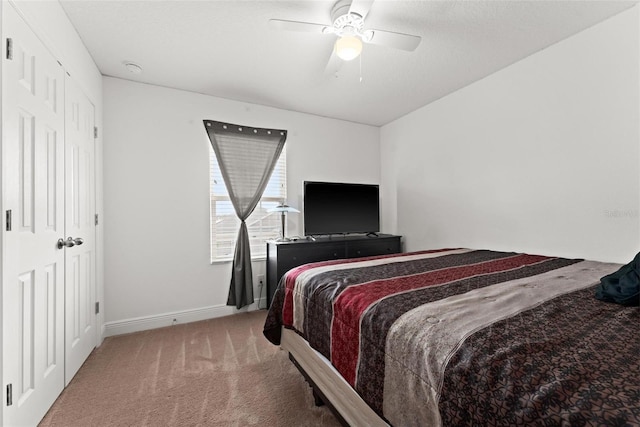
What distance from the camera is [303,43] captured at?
7.35 feet

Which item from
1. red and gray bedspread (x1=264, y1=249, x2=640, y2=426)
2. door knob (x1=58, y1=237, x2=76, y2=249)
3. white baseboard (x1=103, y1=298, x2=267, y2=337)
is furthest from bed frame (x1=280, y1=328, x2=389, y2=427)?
white baseboard (x1=103, y1=298, x2=267, y2=337)

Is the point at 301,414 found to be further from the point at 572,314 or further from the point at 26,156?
the point at 26,156

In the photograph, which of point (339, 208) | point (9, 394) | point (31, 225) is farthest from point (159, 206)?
point (339, 208)

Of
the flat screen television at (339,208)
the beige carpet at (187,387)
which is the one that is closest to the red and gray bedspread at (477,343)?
the beige carpet at (187,387)

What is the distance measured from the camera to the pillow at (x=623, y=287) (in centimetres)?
110

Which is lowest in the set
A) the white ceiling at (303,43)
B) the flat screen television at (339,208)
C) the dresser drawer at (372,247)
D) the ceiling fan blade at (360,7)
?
the dresser drawer at (372,247)

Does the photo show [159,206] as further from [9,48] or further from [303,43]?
[303,43]

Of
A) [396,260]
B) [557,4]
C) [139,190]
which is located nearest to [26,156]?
[139,190]

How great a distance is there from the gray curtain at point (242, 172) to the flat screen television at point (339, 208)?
605mm

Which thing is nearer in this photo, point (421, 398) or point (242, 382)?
point (421, 398)

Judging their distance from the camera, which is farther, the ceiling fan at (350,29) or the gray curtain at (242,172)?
the gray curtain at (242,172)

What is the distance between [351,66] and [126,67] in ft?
6.78

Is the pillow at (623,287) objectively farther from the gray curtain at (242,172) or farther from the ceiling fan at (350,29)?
the gray curtain at (242,172)

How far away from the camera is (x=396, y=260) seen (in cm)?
205
